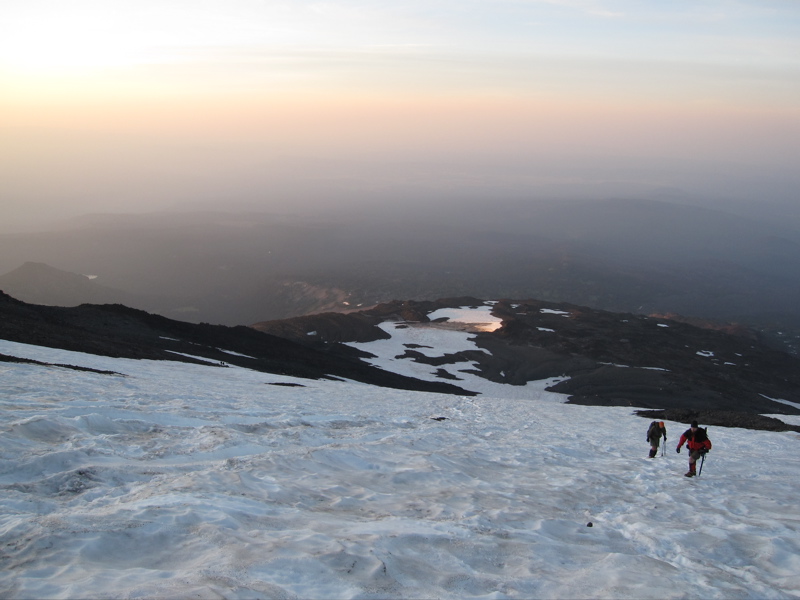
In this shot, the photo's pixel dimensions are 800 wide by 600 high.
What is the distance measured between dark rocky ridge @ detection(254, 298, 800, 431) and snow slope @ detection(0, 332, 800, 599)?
37.3 metres

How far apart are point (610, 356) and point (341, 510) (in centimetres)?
7120

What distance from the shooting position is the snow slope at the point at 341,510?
22.6 ft

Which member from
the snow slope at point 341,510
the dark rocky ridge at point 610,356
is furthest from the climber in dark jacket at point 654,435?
the dark rocky ridge at point 610,356

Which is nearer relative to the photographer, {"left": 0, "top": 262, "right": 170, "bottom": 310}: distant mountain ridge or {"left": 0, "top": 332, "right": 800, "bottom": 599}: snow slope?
{"left": 0, "top": 332, "right": 800, "bottom": 599}: snow slope

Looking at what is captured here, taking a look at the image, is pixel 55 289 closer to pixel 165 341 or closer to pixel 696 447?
pixel 165 341

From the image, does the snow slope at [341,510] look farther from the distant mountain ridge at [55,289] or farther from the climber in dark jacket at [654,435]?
the distant mountain ridge at [55,289]

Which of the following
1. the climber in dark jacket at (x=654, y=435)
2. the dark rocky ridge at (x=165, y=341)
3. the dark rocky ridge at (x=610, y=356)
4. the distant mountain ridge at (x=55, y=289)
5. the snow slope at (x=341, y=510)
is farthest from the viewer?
the distant mountain ridge at (x=55, y=289)

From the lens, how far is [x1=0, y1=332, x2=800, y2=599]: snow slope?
6.89 metres

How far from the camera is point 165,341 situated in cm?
4469

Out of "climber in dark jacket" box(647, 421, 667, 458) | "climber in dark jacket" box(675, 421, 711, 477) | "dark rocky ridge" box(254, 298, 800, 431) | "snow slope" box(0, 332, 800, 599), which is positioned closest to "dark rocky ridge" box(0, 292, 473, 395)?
"dark rocky ridge" box(254, 298, 800, 431)

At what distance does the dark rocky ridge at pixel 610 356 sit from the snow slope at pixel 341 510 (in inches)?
1470

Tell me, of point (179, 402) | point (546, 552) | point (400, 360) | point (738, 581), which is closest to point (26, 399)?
point (179, 402)

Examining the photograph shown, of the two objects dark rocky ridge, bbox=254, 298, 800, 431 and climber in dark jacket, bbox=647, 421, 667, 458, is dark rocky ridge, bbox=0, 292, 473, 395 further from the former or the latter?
climber in dark jacket, bbox=647, 421, 667, 458

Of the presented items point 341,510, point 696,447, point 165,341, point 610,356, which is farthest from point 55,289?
point 341,510
